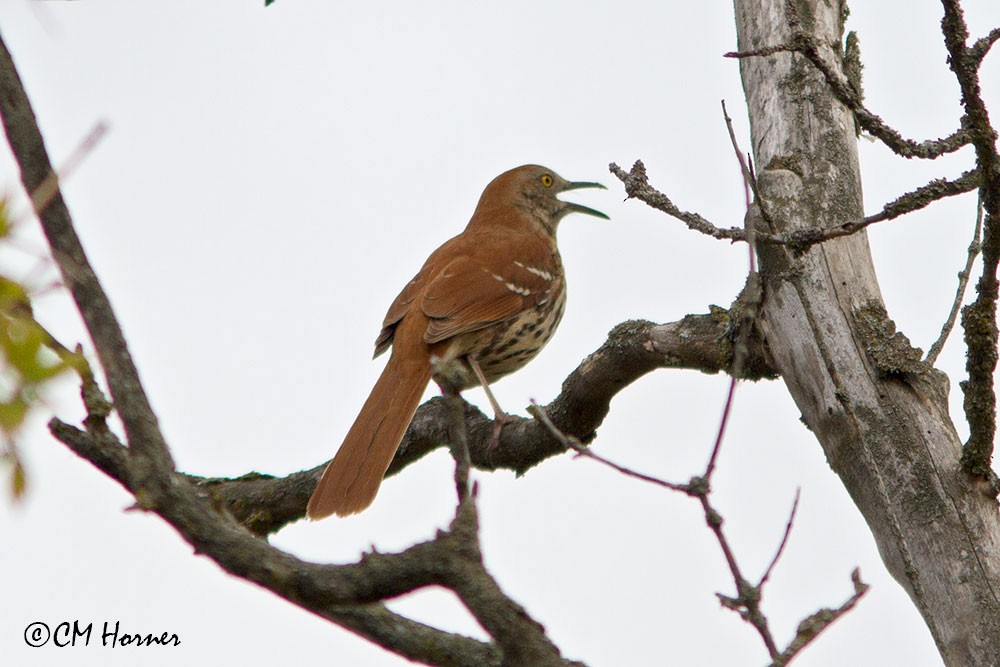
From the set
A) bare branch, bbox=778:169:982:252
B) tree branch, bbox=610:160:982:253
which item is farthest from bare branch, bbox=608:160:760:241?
bare branch, bbox=778:169:982:252

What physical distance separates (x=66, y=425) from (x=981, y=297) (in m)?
2.06

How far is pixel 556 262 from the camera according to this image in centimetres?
578

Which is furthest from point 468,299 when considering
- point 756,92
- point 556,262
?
point 756,92

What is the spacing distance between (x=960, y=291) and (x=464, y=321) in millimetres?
2131

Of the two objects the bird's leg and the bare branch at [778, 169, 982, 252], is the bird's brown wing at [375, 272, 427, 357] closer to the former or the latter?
the bird's leg

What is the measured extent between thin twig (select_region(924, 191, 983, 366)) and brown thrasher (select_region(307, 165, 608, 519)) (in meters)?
1.61

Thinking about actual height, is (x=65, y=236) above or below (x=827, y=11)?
below

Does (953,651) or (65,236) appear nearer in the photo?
(65,236)

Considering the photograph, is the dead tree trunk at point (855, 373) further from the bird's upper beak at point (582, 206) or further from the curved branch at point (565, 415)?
the bird's upper beak at point (582, 206)

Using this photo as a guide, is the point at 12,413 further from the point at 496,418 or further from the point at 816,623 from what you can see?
the point at 496,418

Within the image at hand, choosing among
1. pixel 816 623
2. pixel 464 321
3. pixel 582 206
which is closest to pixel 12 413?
pixel 816 623

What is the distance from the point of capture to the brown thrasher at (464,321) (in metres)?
4.28

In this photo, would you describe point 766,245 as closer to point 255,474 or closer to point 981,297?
point 981,297

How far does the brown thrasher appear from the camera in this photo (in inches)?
168
